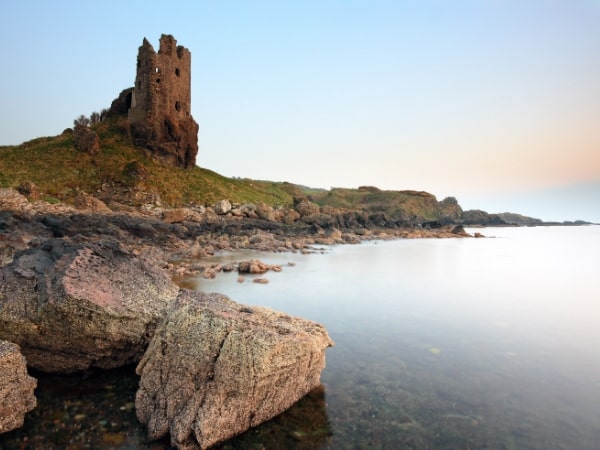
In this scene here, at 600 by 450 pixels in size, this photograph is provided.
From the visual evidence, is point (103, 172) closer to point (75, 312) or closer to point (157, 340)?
point (75, 312)

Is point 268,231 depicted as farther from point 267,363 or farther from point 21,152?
point 267,363

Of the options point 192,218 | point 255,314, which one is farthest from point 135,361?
point 192,218

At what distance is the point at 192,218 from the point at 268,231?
351 inches

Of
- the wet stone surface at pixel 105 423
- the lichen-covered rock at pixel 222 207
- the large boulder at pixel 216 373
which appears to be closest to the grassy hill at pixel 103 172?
the lichen-covered rock at pixel 222 207

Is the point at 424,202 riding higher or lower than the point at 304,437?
higher

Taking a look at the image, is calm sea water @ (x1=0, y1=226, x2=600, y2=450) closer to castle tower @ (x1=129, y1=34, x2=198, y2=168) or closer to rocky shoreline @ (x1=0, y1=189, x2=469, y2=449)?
rocky shoreline @ (x1=0, y1=189, x2=469, y2=449)

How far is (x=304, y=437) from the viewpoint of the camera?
5.43 metres

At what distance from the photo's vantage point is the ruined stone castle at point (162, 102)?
49750mm

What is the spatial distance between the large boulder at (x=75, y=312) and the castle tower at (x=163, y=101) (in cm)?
4792

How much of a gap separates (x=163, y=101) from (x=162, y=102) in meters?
0.19

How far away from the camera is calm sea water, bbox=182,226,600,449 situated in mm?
5871

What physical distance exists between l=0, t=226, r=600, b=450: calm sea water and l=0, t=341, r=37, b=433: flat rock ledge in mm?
200

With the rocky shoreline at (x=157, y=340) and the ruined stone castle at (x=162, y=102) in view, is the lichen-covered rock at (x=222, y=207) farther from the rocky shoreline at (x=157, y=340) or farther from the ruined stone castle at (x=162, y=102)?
the rocky shoreline at (x=157, y=340)

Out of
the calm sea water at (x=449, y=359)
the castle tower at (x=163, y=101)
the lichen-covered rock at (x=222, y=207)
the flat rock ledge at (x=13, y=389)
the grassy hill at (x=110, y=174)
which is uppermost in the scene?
the castle tower at (x=163, y=101)
